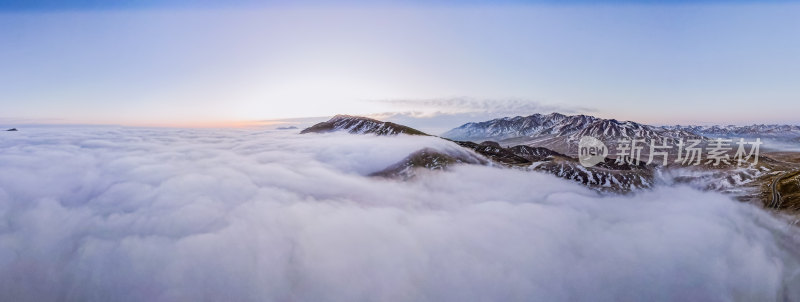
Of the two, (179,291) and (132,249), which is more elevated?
(132,249)

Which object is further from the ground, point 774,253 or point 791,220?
point 791,220

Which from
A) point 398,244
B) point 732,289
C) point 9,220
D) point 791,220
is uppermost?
point 791,220

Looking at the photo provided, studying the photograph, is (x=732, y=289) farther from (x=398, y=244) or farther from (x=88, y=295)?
(x=88, y=295)

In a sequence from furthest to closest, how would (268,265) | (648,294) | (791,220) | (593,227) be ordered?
(593,227)
(268,265)
(648,294)
(791,220)

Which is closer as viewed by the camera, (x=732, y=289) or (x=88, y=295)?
(x=732, y=289)

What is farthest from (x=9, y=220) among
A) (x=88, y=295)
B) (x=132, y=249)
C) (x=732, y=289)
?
(x=732, y=289)

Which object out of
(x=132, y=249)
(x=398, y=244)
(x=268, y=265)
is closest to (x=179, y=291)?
(x=132, y=249)

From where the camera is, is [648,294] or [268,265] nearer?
[648,294]

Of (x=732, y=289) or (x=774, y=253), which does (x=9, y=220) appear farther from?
(x=774, y=253)

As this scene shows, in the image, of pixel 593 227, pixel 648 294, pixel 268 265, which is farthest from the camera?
pixel 593 227
